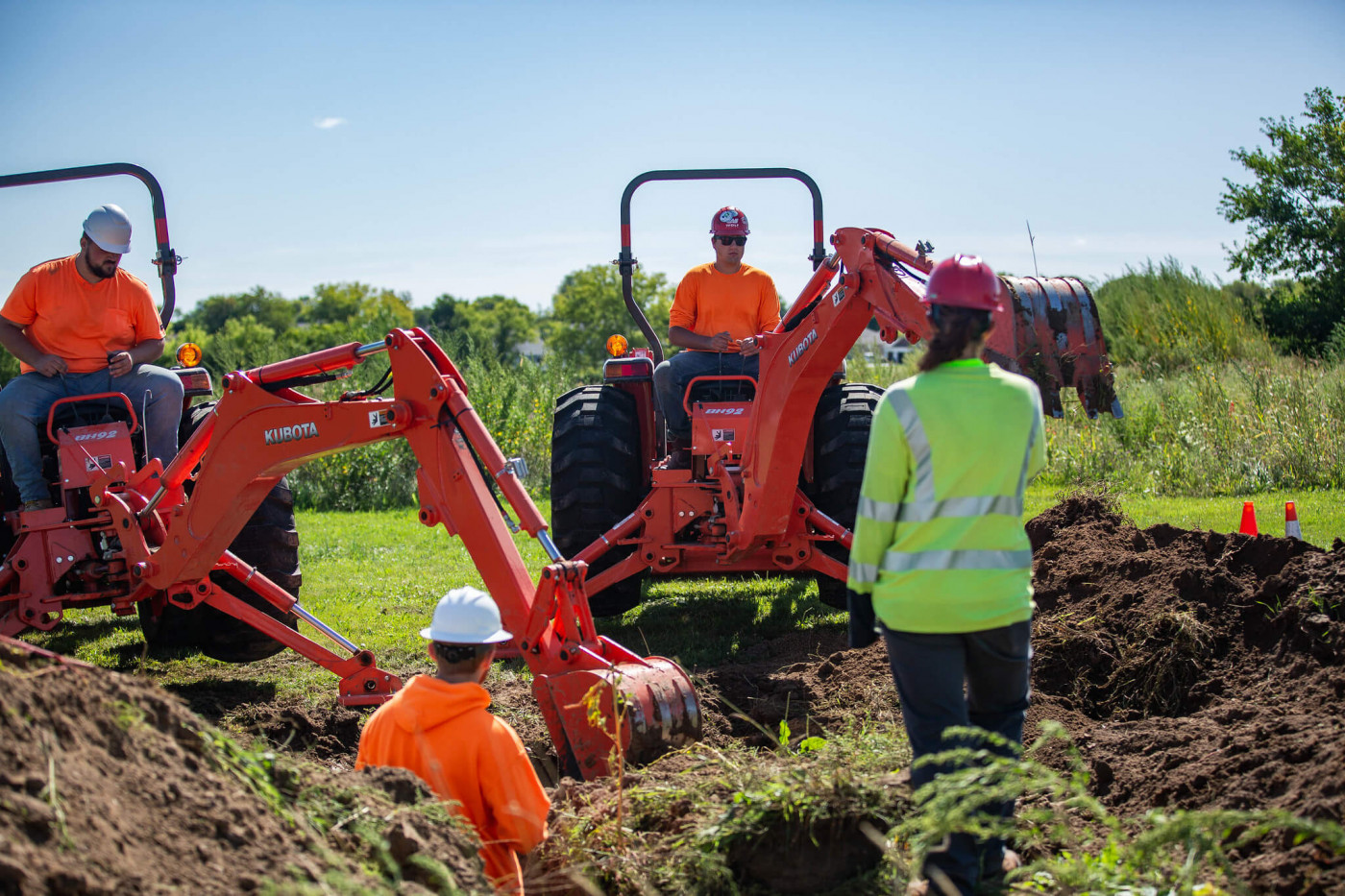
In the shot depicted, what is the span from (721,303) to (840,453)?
4.37ft

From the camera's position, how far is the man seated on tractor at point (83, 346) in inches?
255

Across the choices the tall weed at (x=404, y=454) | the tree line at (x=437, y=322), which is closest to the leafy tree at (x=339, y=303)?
the tree line at (x=437, y=322)

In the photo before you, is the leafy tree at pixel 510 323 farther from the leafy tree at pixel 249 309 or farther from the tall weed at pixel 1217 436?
the tall weed at pixel 1217 436

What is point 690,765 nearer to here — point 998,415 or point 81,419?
point 998,415

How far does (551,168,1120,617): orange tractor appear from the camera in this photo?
5.25 meters

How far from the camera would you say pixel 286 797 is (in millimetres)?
3283

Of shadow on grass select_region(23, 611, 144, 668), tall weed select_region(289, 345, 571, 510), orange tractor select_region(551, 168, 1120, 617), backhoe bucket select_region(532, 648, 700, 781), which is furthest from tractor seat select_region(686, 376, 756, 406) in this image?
tall weed select_region(289, 345, 571, 510)

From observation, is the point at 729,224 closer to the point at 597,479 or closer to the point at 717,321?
the point at 717,321

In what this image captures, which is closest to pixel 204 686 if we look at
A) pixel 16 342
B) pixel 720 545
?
pixel 16 342

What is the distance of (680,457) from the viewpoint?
7609 millimetres

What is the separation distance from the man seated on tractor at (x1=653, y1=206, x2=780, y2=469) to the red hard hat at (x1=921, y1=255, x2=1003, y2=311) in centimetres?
398

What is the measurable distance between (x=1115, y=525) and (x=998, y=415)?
14.9ft

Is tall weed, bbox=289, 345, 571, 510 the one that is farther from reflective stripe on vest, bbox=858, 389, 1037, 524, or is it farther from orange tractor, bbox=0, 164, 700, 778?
reflective stripe on vest, bbox=858, 389, 1037, 524

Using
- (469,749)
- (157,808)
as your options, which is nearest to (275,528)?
(469,749)
